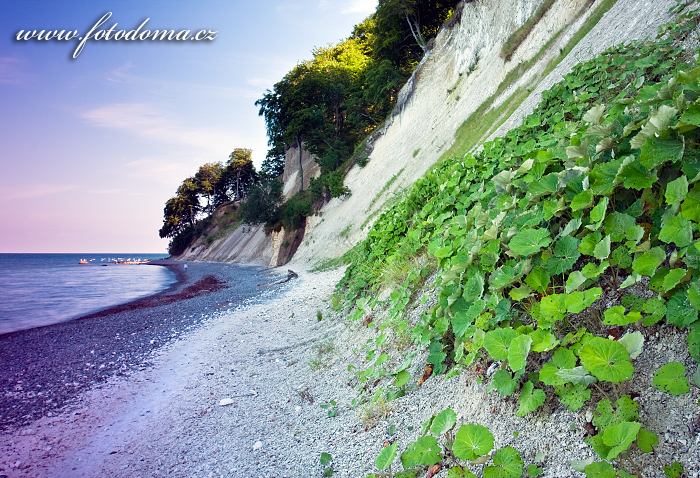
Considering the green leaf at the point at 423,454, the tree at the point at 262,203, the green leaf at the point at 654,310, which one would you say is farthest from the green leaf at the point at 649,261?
the tree at the point at 262,203

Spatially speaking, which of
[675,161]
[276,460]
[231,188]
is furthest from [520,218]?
[231,188]

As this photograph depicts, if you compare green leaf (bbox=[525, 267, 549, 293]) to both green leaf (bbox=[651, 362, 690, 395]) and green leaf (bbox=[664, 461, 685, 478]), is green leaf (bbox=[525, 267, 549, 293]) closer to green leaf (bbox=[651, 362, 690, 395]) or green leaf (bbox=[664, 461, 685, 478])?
green leaf (bbox=[651, 362, 690, 395])

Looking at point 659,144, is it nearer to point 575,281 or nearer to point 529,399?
point 575,281

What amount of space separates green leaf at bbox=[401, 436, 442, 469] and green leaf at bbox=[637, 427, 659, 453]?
39.1 inches

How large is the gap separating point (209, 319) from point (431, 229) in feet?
30.4

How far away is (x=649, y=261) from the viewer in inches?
87.7

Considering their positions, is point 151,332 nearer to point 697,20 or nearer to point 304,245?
point 697,20

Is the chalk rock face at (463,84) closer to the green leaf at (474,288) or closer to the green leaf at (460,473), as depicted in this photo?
the green leaf at (474,288)

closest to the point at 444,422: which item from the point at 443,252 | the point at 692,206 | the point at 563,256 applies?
the point at 563,256

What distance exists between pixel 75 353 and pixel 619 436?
12.3m

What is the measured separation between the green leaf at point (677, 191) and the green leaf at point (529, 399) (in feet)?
3.95

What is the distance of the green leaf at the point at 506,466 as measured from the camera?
2057 millimetres

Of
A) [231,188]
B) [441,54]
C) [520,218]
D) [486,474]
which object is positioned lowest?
[486,474]

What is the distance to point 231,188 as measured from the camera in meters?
89.1
